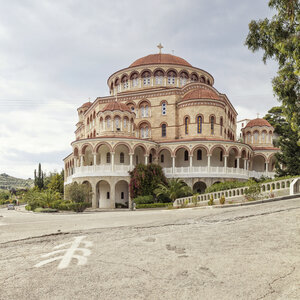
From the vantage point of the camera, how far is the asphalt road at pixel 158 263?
4.72 meters

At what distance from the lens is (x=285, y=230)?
26.3 feet

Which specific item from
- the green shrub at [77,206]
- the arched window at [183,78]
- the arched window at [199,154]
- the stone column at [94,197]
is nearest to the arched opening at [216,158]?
the arched window at [199,154]

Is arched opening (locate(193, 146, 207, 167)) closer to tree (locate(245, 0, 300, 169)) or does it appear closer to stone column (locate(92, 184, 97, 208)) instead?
stone column (locate(92, 184, 97, 208))

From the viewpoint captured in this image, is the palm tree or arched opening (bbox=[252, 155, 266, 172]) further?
arched opening (bbox=[252, 155, 266, 172])

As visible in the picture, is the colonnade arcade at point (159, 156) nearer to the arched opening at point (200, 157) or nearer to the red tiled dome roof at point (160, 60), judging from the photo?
the arched opening at point (200, 157)

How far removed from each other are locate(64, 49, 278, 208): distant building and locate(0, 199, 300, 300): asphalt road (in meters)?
23.1

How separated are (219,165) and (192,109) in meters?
7.08

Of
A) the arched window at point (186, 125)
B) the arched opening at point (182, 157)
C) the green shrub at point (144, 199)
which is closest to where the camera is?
the green shrub at point (144, 199)

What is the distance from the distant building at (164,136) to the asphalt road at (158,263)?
23056mm

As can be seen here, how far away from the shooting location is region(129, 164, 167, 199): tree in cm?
3011

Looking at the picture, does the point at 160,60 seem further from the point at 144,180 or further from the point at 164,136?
the point at 144,180

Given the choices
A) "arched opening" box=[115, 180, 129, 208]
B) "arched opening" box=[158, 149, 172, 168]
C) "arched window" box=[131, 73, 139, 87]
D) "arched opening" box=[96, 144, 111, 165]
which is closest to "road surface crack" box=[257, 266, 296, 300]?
"arched opening" box=[115, 180, 129, 208]

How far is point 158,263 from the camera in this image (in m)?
5.93

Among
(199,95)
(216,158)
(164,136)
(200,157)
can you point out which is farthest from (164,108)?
(216,158)
